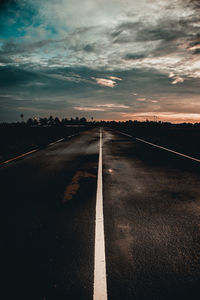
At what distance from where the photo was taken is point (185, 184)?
670 cm

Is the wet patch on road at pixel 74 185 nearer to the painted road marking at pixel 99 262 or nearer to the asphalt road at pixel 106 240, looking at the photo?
the asphalt road at pixel 106 240

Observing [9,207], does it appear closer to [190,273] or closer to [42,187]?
[42,187]

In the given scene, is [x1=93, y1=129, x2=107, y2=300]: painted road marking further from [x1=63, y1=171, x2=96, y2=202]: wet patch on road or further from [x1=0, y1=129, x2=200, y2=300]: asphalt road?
[x1=63, y1=171, x2=96, y2=202]: wet patch on road

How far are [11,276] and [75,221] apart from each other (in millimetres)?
1619

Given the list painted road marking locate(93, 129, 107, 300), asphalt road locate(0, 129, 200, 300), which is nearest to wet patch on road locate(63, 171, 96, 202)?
asphalt road locate(0, 129, 200, 300)

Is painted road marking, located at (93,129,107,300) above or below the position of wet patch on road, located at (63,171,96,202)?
above

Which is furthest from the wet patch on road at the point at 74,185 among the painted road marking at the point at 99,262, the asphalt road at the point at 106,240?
the painted road marking at the point at 99,262

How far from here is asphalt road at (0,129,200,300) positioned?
2.40m

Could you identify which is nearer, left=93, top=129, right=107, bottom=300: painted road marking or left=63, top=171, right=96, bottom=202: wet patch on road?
left=93, top=129, right=107, bottom=300: painted road marking

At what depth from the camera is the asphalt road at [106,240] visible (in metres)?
2.40

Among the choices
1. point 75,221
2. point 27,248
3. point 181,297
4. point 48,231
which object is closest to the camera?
point 181,297

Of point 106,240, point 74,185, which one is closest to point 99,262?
point 106,240

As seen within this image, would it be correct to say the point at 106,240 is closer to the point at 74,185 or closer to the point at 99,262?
the point at 99,262

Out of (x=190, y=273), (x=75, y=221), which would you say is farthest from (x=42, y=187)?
(x=190, y=273)
